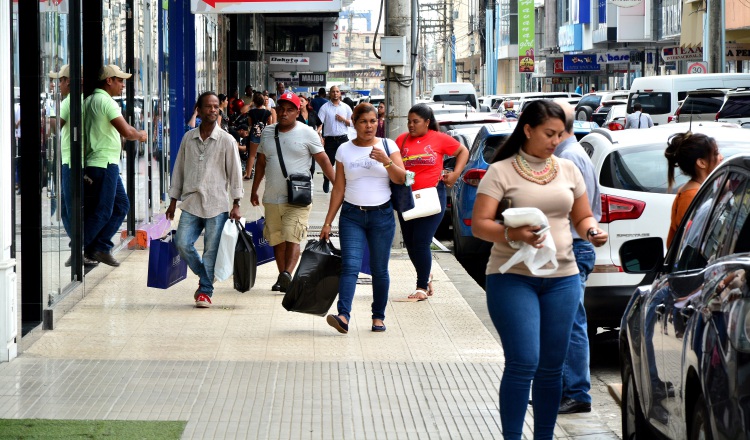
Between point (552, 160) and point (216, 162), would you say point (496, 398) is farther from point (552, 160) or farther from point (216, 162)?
point (216, 162)

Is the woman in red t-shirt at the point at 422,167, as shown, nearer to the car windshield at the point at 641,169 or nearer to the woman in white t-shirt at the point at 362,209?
the woman in white t-shirt at the point at 362,209

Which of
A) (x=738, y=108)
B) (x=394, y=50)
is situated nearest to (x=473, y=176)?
(x=394, y=50)

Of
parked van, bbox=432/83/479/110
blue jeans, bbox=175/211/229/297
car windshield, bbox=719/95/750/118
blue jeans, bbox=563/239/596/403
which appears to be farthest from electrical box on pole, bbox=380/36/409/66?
parked van, bbox=432/83/479/110

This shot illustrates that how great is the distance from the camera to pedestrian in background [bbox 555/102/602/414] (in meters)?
6.87

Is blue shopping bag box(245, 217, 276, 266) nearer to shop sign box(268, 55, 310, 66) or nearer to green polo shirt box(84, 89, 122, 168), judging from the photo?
green polo shirt box(84, 89, 122, 168)

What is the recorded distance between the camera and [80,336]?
9016 millimetres

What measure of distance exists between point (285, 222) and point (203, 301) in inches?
39.8

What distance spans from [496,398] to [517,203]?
2.02 m

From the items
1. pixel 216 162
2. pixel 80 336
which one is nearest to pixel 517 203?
pixel 80 336

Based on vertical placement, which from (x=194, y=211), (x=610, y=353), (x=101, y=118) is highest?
(x=101, y=118)

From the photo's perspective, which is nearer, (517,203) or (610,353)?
(517,203)

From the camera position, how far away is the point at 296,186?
10.6 meters

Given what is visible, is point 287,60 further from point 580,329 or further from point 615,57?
point 580,329

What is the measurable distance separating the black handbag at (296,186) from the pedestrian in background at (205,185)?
0.44 meters
